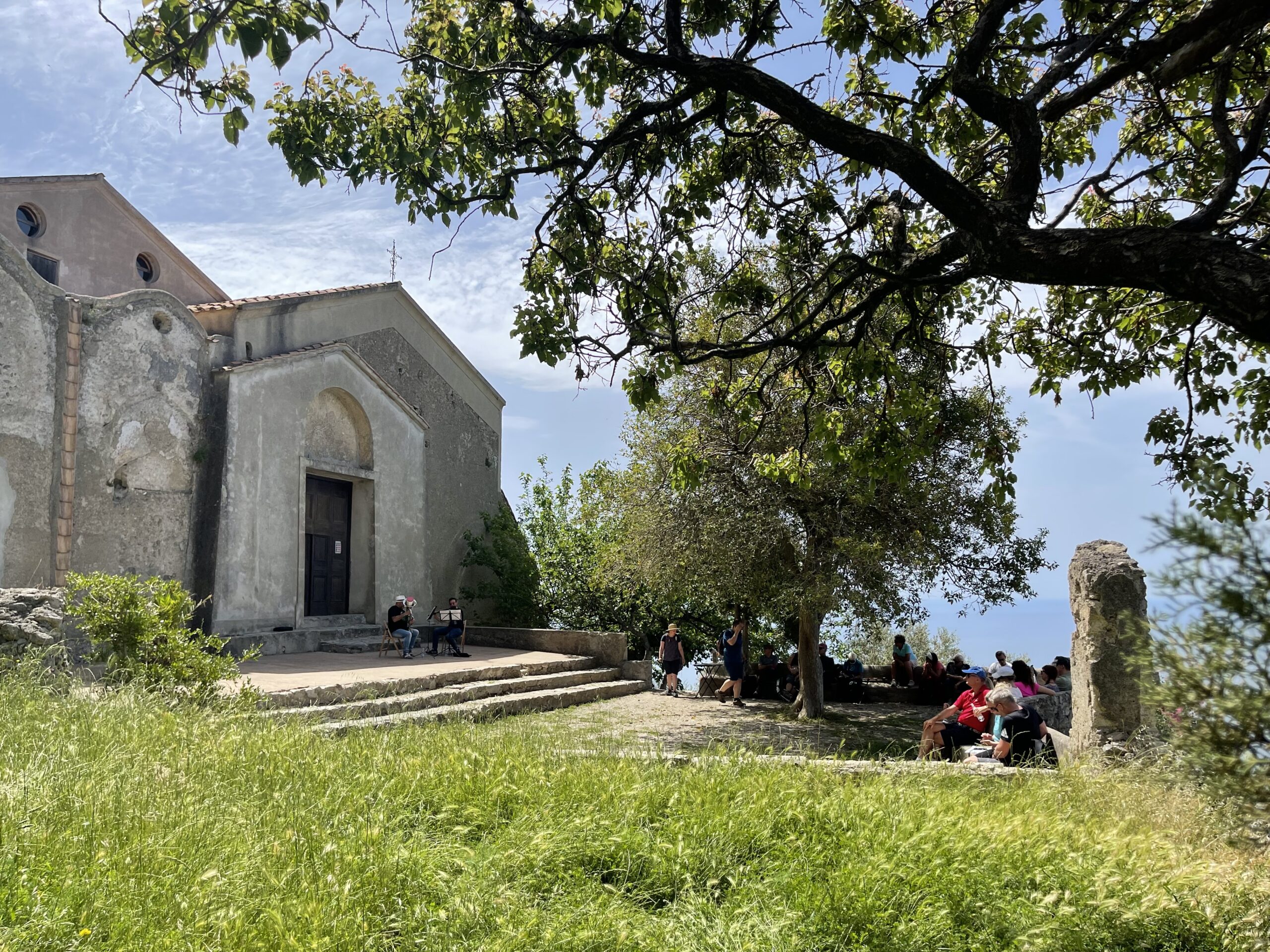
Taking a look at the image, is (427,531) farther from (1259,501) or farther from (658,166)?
(1259,501)

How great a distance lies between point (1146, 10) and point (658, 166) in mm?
4412

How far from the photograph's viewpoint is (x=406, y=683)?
13273 mm

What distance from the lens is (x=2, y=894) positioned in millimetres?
3322

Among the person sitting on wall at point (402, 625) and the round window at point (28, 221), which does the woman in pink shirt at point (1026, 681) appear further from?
the round window at point (28, 221)

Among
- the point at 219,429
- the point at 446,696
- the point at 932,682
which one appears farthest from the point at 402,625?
the point at 932,682

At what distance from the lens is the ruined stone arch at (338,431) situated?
1867 cm

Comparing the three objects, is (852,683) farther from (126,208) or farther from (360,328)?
(126,208)

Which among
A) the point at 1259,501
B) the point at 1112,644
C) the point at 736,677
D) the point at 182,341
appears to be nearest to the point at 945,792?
the point at 1112,644

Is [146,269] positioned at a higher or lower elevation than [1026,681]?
higher

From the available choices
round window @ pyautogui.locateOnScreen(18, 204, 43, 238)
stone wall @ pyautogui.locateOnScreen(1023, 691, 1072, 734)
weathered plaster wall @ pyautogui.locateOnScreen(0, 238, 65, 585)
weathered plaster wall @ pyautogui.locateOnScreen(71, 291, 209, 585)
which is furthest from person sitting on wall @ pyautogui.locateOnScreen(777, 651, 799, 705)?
round window @ pyautogui.locateOnScreen(18, 204, 43, 238)

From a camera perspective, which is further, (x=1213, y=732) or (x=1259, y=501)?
(x=1259, y=501)

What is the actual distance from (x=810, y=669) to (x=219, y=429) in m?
11.6

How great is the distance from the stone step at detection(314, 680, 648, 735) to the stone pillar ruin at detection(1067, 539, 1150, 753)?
6233 mm

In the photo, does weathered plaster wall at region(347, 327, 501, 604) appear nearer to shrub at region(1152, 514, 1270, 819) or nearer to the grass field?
the grass field
